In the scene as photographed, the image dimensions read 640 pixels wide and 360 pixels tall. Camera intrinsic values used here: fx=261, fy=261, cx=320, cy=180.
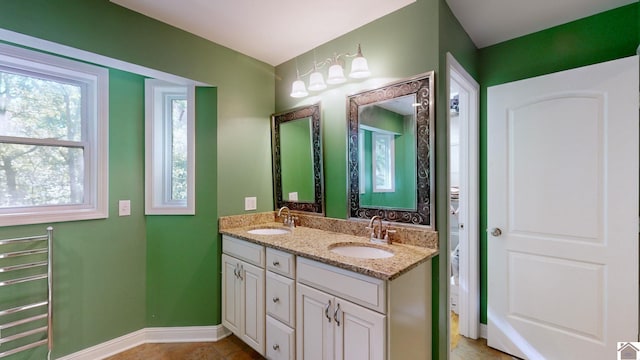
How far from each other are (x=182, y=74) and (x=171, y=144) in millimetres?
579

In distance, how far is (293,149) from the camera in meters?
2.37

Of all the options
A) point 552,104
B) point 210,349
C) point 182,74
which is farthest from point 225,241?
point 552,104

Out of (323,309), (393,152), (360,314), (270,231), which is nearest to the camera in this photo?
(360,314)

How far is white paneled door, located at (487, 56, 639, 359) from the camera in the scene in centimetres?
152

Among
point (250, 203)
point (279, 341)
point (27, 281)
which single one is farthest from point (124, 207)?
point (279, 341)

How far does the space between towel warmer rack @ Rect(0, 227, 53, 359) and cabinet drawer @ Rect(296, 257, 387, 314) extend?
5.23 ft

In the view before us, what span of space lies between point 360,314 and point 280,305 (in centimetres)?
61

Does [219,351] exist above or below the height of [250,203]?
below

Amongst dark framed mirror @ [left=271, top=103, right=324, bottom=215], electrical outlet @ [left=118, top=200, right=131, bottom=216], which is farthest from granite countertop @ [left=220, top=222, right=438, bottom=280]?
electrical outlet @ [left=118, top=200, right=131, bottom=216]

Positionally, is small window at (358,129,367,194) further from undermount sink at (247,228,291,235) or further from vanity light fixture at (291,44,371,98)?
undermount sink at (247,228,291,235)

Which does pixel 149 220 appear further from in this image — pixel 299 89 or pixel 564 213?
pixel 564 213

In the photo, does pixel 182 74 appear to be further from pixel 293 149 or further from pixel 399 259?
pixel 399 259

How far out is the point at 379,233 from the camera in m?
1.70

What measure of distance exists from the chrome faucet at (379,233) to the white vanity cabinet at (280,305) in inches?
21.3
